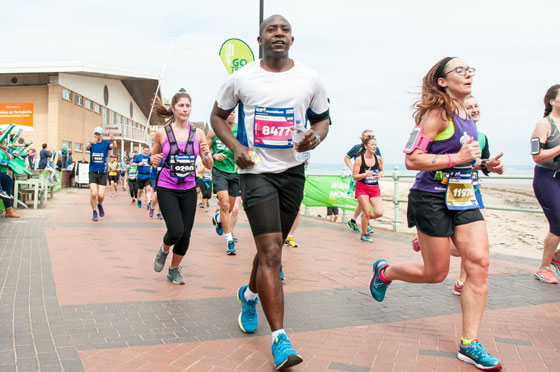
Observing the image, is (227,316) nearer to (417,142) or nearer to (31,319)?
(31,319)

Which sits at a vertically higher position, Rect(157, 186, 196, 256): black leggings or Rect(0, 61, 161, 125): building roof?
Rect(0, 61, 161, 125): building roof

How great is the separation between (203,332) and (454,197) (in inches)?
78.5

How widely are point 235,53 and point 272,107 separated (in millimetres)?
8018

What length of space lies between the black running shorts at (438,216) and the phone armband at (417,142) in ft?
1.08

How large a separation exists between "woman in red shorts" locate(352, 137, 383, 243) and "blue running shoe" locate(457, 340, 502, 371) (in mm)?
5721

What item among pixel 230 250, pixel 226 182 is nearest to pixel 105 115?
pixel 226 182

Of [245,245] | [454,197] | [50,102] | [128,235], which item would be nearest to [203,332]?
[454,197]

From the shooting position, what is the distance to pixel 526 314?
14.0 ft

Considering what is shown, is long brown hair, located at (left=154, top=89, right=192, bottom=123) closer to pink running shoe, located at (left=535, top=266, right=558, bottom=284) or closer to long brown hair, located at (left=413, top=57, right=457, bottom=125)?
long brown hair, located at (left=413, top=57, right=457, bottom=125)

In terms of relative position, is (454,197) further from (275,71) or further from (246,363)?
(246,363)

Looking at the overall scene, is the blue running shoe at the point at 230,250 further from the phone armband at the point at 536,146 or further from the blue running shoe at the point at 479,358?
the blue running shoe at the point at 479,358

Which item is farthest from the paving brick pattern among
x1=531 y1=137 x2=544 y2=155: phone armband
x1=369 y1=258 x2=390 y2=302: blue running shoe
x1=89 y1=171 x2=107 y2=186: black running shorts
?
x1=531 y1=137 x2=544 y2=155: phone armband

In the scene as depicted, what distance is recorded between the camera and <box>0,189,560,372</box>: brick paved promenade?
3.09 m

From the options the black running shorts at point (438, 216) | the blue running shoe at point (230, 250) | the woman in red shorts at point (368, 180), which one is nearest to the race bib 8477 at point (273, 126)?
the black running shorts at point (438, 216)
